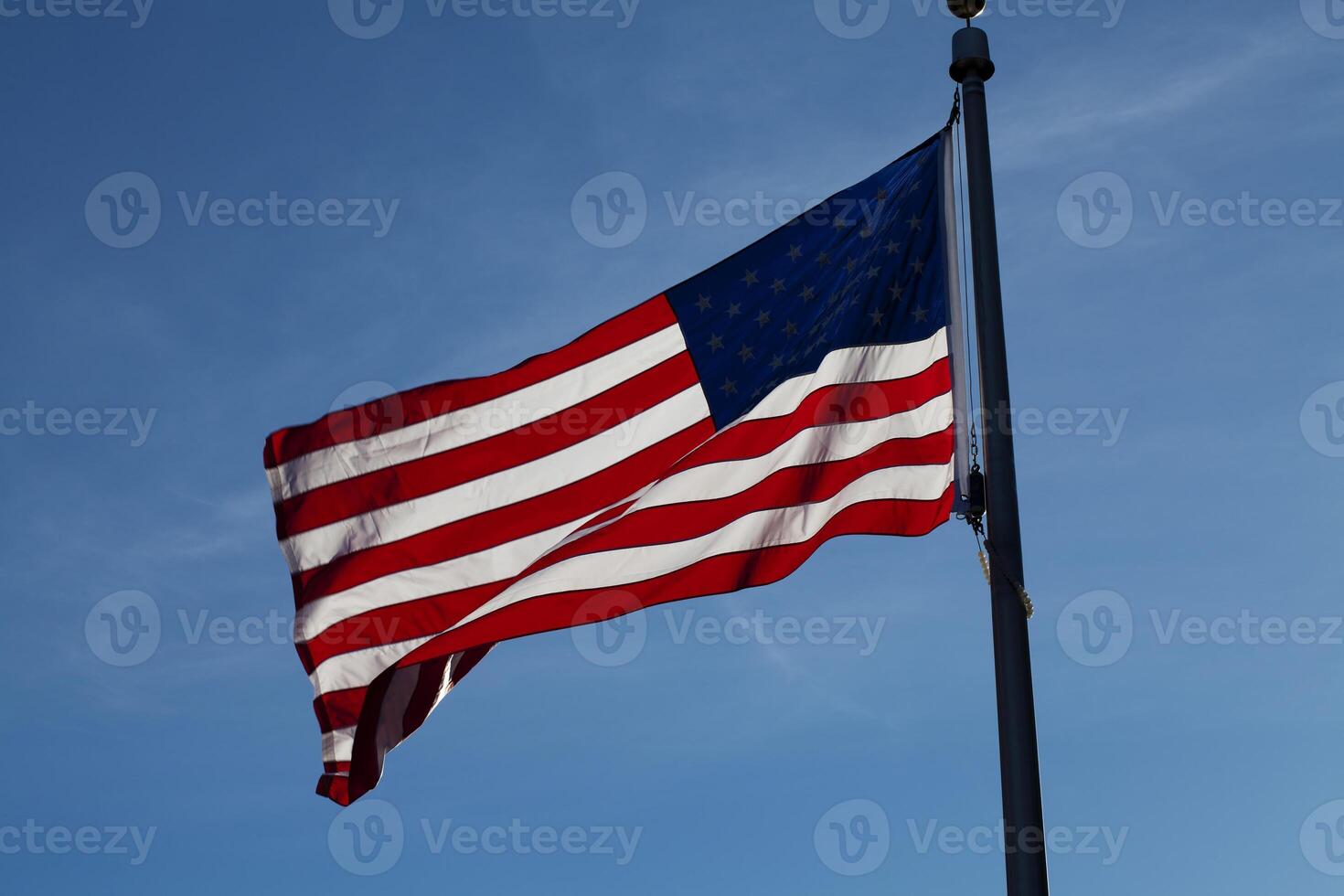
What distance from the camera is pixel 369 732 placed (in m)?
10.8

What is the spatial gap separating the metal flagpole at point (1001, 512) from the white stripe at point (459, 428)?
2.74m

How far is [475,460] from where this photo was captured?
37.7ft

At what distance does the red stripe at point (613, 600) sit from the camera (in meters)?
10.4

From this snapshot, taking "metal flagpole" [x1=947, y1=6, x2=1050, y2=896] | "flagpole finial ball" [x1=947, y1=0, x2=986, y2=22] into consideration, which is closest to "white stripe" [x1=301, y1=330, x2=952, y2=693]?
"metal flagpole" [x1=947, y1=6, x2=1050, y2=896]

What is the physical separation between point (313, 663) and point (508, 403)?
2.33 meters

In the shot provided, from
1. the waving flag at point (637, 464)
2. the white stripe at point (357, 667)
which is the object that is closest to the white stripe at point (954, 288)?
the waving flag at point (637, 464)

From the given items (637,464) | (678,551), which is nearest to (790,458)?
(678,551)

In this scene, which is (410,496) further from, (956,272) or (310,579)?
(956,272)

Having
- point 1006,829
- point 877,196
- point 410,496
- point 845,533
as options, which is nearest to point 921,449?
point 845,533

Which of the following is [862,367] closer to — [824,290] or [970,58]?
[824,290]

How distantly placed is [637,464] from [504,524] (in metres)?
1.06

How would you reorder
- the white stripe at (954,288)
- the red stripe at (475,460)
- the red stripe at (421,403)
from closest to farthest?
the white stripe at (954,288), the red stripe at (475,460), the red stripe at (421,403)

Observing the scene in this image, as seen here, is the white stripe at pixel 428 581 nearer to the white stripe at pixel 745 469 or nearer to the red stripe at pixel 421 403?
the white stripe at pixel 745 469

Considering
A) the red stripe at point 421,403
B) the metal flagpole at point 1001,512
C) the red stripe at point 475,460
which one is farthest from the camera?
the red stripe at point 421,403
